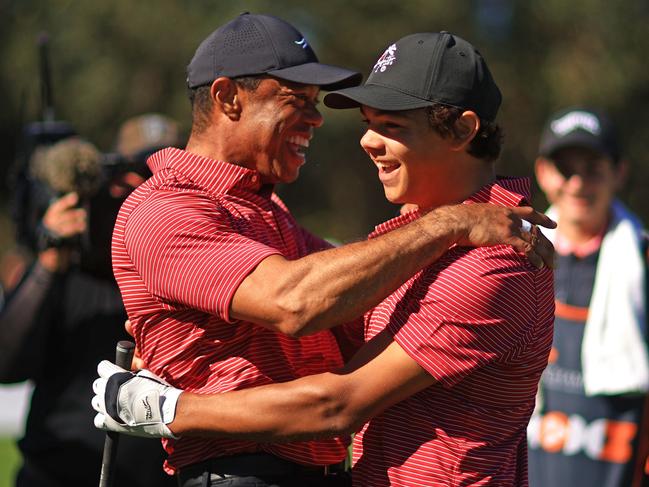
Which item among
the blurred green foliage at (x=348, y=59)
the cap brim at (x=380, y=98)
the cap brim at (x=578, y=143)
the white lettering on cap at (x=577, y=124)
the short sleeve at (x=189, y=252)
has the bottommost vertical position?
the blurred green foliage at (x=348, y=59)

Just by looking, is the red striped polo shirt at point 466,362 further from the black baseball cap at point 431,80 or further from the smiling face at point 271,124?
the smiling face at point 271,124

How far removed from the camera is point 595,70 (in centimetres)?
2431

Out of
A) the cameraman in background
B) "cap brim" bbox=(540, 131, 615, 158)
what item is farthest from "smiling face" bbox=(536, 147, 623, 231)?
the cameraman in background

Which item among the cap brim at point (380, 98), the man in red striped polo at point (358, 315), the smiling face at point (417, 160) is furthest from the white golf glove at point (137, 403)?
the cap brim at point (380, 98)

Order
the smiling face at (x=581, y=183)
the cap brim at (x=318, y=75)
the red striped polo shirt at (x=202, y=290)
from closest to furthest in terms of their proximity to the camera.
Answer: the red striped polo shirt at (x=202, y=290), the cap brim at (x=318, y=75), the smiling face at (x=581, y=183)

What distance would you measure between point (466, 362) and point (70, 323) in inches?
107

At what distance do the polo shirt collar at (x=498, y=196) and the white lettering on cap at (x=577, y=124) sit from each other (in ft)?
10.8

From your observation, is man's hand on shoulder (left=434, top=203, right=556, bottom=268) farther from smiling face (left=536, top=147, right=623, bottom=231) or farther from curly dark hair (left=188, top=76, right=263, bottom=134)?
smiling face (left=536, top=147, right=623, bottom=231)

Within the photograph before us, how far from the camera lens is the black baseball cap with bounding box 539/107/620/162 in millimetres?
6515

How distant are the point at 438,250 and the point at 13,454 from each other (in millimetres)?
8632

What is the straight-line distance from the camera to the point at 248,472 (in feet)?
10.7

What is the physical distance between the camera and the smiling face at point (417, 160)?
10.7 ft

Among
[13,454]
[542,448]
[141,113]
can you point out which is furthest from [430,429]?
[141,113]

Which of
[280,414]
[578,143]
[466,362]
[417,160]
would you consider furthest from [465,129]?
[578,143]
